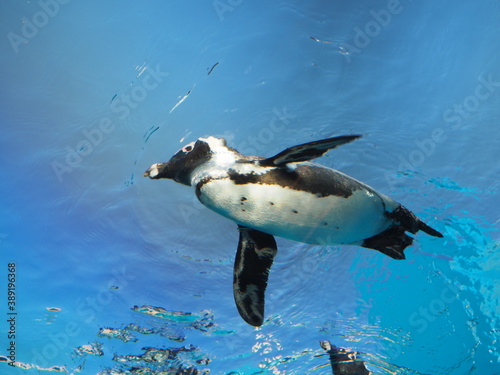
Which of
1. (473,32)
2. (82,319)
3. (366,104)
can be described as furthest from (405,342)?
(82,319)

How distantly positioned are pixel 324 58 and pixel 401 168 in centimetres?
311

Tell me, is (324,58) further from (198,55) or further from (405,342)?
(405,342)

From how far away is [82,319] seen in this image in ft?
37.4

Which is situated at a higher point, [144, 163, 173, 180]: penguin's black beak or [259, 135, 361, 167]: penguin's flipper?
[144, 163, 173, 180]: penguin's black beak

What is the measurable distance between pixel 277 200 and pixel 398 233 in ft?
5.60

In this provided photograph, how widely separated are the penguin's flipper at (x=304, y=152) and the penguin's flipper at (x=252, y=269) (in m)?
0.96

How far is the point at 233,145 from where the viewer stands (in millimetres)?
7039

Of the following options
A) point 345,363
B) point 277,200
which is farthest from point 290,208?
point 345,363

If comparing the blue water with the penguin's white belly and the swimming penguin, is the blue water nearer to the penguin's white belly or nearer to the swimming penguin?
the swimming penguin

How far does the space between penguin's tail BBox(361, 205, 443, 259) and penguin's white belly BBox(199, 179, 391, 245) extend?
1.47ft

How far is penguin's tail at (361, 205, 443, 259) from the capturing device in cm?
398

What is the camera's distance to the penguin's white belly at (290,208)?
3.39 m

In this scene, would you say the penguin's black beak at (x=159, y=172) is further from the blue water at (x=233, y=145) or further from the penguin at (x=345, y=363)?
the penguin at (x=345, y=363)

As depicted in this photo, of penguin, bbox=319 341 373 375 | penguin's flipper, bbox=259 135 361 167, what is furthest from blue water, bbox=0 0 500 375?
penguin's flipper, bbox=259 135 361 167
